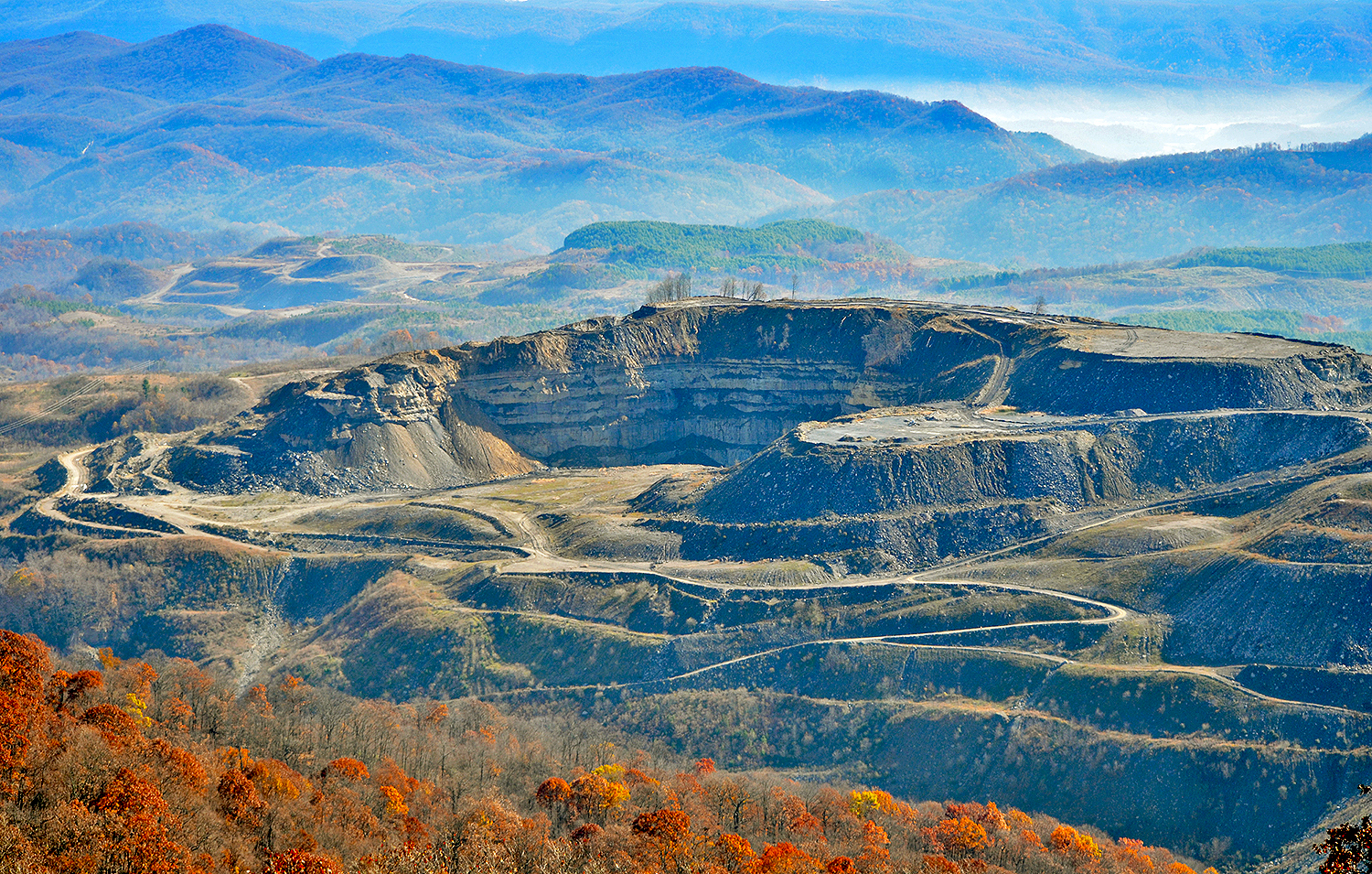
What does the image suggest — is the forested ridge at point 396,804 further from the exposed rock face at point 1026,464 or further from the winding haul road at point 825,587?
the exposed rock face at point 1026,464

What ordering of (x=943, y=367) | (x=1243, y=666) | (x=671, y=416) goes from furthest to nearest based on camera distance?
1. (x=671, y=416)
2. (x=943, y=367)
3. (x=1243, y=666)

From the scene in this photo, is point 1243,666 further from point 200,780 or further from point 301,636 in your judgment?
point 301,636

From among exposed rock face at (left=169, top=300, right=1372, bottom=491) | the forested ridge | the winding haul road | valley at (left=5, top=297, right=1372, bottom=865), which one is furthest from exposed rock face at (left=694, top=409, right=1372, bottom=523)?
the forested ridge

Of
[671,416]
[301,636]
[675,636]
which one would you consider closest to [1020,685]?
[675,636]

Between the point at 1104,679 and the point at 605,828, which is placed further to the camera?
the point at 1104,679

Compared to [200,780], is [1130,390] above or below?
above

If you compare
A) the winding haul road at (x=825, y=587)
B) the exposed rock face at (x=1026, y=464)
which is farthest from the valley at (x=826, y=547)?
the winding haul road at (x=825, y=587)

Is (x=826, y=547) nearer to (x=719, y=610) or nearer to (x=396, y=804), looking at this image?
(x=719, y=610)
